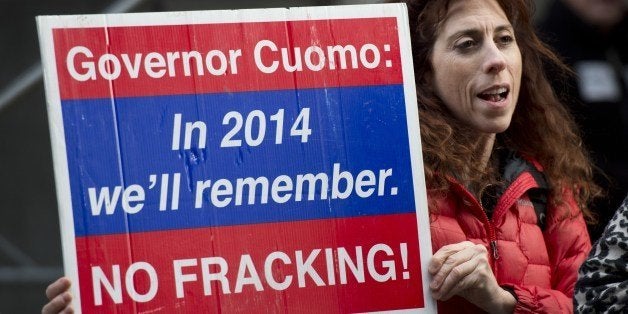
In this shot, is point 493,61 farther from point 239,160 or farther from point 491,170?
point 239,160

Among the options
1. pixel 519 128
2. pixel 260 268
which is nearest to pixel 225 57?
pixel 260 268

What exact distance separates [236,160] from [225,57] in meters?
0.21

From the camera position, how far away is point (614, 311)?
2898 mm

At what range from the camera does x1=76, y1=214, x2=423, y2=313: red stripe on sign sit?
9.55 feet

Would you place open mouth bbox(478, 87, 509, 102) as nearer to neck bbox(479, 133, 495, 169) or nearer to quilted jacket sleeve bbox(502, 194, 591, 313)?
neck bbox(479, 133, 495, 169)

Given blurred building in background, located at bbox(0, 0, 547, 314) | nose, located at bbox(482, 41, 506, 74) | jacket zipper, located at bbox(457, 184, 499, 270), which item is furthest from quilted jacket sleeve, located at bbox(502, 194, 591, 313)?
blurred building in background, located at bbox(0, 0, 547, 314)

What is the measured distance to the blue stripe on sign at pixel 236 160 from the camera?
9.64 ft

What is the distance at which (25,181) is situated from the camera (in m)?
6.15

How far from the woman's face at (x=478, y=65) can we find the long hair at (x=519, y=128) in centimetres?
3

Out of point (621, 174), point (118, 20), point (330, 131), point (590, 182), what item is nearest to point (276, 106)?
point (330, 131)

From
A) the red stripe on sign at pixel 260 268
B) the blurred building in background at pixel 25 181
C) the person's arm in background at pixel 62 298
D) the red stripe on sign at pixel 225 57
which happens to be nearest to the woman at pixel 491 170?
the red stripe on sign at pixel 260 268

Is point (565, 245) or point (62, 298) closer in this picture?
point (62, 298)

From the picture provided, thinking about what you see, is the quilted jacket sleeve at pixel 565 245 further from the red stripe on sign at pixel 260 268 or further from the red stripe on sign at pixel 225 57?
the red stripe on sign at pixel 225 57

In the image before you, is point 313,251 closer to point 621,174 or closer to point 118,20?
point 118,20
